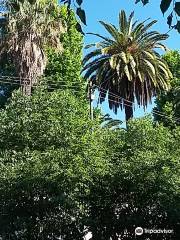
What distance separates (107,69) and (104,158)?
A: 15279 millimetres

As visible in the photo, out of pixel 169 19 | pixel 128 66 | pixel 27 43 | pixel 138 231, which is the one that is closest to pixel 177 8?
pixel 169 19

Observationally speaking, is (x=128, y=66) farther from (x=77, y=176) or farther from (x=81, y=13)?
(x=81, y=13)

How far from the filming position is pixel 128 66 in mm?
31594

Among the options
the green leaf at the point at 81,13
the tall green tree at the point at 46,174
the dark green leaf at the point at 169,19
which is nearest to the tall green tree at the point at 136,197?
the tall green tree at the point at 46,174

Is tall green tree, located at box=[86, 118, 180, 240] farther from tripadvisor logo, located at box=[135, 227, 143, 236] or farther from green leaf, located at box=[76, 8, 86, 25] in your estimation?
green leaf, located at box=[76, 8, 86, 25]

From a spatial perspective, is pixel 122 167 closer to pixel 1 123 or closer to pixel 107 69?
pixel 1 123

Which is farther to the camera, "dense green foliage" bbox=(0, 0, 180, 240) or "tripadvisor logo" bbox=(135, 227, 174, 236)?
"tripadvisor logo" bbox=(135, 227, 174, 236)

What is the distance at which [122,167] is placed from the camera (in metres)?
16.8

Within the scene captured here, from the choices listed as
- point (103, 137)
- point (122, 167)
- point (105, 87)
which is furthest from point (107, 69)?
point (122, 167)

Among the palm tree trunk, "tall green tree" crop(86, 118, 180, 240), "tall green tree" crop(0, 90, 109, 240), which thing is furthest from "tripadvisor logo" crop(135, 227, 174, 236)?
the palm tree trunk

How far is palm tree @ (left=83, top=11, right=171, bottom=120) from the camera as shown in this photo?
3170 cm

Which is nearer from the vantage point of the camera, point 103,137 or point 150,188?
point 150,188

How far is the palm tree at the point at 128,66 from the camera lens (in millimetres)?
31703

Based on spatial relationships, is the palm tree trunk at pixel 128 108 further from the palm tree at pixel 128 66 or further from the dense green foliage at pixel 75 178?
the dense green foliage at pixel 75 178
